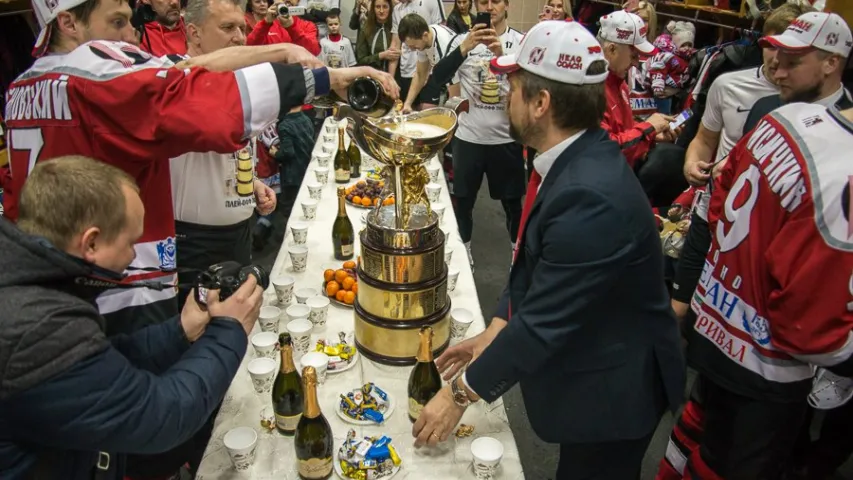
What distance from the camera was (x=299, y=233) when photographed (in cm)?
245

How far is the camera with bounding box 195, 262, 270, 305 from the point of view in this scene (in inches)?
50.5

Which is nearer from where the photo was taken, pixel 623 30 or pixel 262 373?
pixel 262 373

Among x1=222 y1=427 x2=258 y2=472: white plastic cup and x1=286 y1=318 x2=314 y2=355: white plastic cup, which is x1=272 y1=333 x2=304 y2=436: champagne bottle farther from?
x1=286 y1=318 x2=314 y2=355: white plastic cup

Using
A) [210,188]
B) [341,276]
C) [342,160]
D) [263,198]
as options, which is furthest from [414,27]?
[341,276]

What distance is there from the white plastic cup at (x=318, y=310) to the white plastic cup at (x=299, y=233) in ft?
1.81

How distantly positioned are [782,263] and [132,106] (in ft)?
5.45

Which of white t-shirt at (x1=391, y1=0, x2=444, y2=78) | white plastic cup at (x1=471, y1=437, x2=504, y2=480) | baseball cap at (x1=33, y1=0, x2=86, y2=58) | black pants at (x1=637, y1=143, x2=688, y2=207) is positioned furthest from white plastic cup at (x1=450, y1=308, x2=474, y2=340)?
white t-shirt at (x1=391, y1=0, x2=444, y2=78)

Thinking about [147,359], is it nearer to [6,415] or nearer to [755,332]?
[6,415]

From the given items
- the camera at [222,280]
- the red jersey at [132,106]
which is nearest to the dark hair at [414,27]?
the red jersey at [132,106]

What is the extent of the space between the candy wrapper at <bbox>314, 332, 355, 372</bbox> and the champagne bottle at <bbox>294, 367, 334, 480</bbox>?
13.1 inches

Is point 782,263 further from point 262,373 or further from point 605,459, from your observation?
point 262,373

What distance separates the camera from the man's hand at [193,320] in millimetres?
1374

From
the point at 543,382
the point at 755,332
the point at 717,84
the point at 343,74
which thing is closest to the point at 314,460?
the point at 543,382

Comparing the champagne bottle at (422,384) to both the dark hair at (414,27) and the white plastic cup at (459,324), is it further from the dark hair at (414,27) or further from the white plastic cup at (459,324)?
the dark hair at (414,27)
